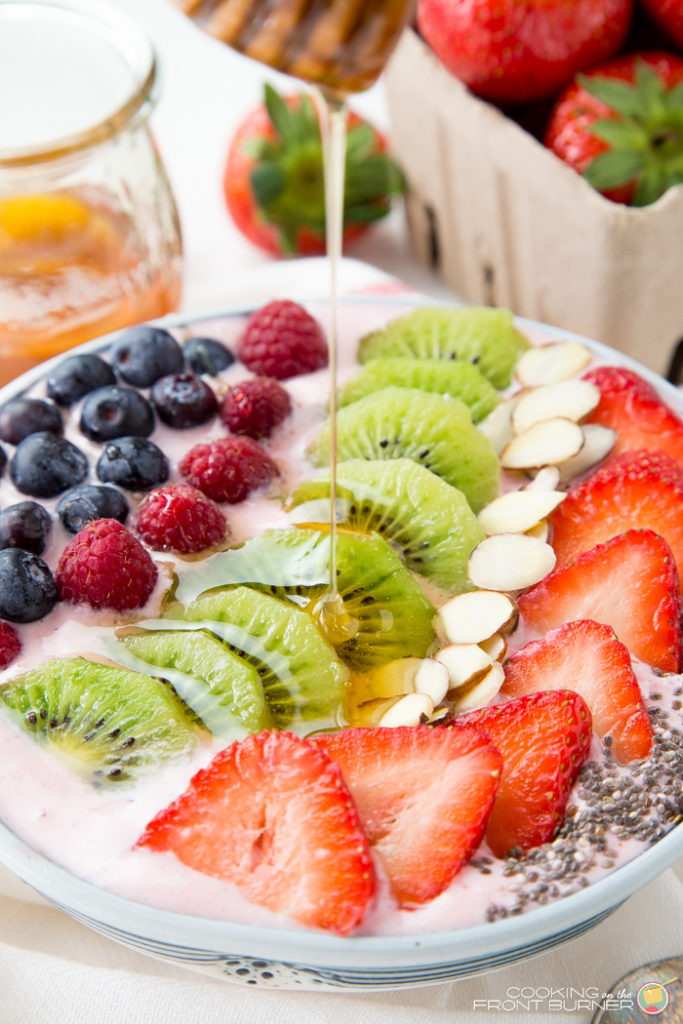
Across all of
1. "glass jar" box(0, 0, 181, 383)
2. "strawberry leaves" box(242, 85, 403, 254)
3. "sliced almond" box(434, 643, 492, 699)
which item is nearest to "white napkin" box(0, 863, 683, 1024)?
"sliced almond" box(434, 643, 492, 699)

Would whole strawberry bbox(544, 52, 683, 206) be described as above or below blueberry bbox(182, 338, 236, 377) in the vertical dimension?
above

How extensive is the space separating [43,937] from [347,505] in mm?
628

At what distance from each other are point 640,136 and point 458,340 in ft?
1.74

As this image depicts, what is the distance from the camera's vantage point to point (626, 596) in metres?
1.24

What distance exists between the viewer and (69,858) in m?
1.06

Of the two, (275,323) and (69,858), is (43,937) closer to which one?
(69,858)

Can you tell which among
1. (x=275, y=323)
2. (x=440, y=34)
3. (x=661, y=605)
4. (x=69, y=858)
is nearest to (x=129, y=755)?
(x=69, y=858)

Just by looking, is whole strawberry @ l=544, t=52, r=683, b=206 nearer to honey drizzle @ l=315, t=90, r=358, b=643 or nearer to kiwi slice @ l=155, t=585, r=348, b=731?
honey drizzle @ l=315, t=90, r=358, b=643

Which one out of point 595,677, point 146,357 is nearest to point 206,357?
point 146,357

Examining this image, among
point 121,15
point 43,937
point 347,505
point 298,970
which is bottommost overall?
point 43,937

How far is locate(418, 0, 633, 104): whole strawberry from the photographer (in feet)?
6.01

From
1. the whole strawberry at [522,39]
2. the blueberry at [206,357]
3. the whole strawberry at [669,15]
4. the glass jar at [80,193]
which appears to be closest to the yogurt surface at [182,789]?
the blueberry at [206,357]

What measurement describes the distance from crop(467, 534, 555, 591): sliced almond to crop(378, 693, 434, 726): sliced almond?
0.19m

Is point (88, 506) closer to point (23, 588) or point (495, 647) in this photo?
point (23, 588)
